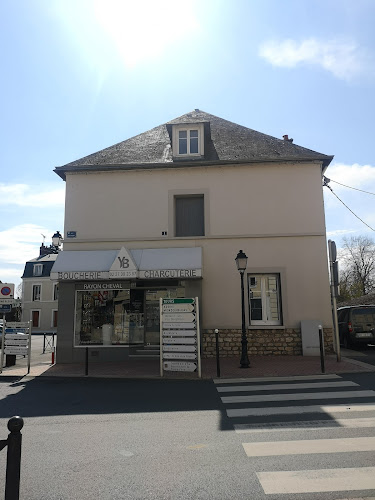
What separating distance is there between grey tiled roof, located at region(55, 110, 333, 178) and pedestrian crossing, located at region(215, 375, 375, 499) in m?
8.34

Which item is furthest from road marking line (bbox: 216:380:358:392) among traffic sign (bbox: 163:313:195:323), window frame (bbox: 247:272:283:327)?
window frame (bbox: 247:272:283:327)

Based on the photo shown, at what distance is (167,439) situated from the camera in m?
5.17

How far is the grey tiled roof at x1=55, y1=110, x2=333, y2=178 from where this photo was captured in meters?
14.1

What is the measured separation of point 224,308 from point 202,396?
5.80m

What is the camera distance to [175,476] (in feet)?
12.9

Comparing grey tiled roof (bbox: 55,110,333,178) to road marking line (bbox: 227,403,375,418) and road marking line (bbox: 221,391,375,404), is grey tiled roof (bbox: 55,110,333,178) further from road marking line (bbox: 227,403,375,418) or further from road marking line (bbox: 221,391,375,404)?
road marking line (bbox: 227,403,375,418)

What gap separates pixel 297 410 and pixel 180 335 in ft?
13.1

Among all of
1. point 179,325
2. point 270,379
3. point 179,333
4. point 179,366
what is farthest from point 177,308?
point 270,379

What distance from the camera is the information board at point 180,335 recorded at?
9727mm

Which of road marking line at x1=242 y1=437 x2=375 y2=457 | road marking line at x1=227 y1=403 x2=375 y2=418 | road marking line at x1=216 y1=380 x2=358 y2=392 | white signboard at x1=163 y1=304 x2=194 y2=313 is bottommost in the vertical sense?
road marking line at x1=242 y1=437 x2=375 y2=457

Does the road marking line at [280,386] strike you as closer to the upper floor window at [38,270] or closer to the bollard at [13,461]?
the bollard at [13,461]

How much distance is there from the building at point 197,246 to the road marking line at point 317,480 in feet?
29.4

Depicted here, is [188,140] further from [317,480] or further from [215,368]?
[317,480]

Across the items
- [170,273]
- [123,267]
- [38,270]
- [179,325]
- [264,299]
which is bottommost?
[179,325]
